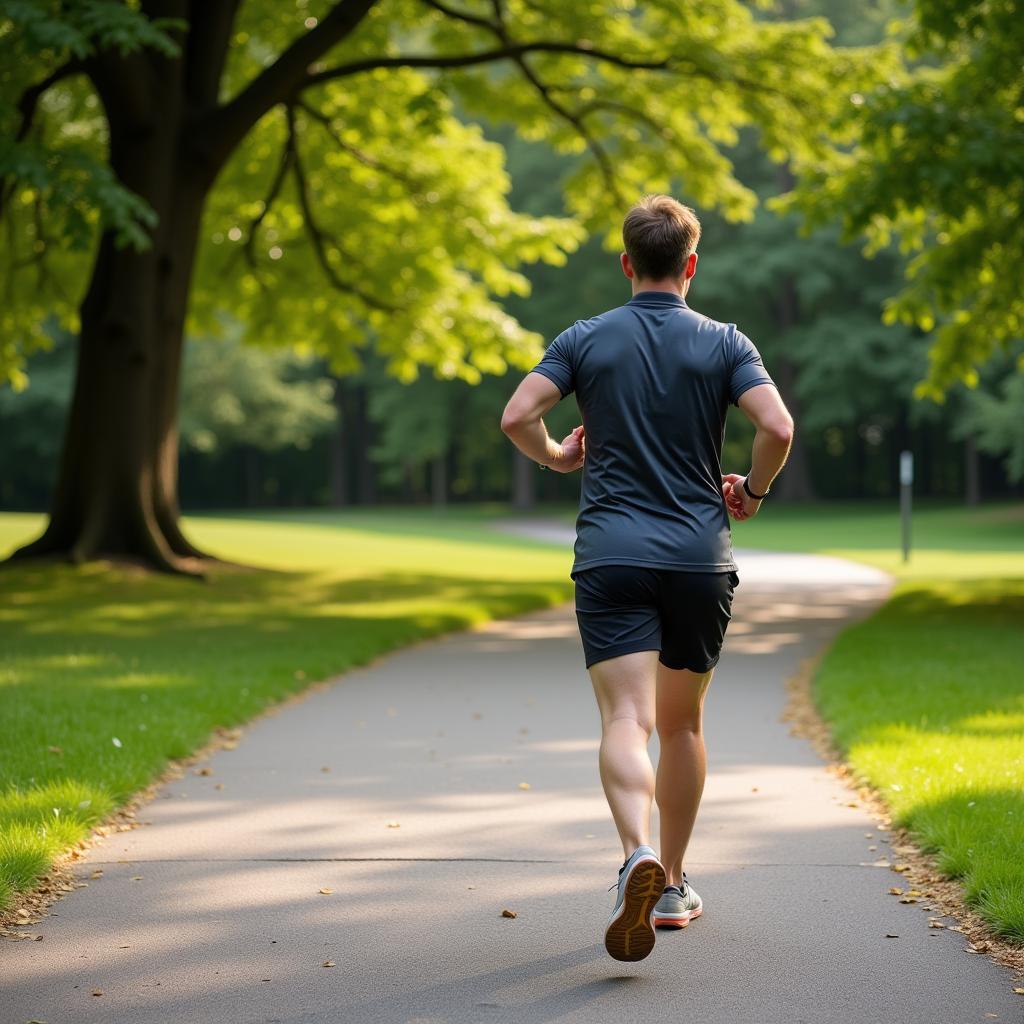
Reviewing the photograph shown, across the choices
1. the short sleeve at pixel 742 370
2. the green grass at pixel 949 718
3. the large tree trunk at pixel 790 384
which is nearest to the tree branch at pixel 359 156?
the green grass at pixel 949 718

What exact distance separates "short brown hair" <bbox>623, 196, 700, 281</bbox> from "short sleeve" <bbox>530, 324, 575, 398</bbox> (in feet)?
1.03

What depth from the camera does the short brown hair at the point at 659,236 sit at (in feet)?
14.3

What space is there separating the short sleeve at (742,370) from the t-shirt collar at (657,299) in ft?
0.71

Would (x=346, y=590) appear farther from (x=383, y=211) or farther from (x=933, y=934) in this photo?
(x=933, y=934)

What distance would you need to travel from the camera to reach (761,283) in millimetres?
50219

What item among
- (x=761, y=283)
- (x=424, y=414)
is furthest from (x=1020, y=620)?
(x=424, y=414)

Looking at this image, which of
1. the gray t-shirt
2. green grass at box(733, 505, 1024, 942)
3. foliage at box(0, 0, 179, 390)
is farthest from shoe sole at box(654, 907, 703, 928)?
foliage at box(0, 0, 179, 390)

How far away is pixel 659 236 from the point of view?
4363 millimetres

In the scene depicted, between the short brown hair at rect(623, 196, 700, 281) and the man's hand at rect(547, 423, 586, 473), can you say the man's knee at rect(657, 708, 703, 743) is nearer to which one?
the man's hand at rect(547, 423, 586, 473)

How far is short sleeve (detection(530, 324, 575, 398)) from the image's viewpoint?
14.1 ft

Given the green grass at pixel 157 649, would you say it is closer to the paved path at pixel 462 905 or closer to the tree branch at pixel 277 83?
the paved path at pixel 462 905

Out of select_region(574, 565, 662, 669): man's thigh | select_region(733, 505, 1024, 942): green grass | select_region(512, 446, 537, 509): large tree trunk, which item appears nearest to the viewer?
select_region(574, 565, 662, 669): man's thigh

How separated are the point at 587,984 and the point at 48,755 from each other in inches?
153

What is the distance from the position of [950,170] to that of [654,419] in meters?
9.38
